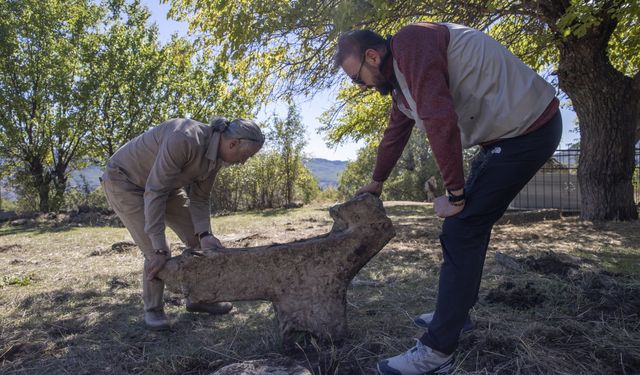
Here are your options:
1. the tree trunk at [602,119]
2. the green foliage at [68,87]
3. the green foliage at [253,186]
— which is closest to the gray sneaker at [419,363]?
the tree trunk at [602,119]

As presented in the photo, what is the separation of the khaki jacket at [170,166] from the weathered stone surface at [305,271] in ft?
1.49

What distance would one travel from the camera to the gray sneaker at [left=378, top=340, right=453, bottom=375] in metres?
2.27

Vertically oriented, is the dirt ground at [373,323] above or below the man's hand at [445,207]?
below

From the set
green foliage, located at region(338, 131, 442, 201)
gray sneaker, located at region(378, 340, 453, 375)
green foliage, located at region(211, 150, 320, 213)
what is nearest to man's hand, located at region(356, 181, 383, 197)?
gray sneaker, located at region(378, 340, 453, 375)

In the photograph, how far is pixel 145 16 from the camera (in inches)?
682

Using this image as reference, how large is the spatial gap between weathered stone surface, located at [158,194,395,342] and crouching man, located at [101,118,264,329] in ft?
1.33

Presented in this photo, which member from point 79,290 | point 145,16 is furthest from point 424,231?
point 145,16

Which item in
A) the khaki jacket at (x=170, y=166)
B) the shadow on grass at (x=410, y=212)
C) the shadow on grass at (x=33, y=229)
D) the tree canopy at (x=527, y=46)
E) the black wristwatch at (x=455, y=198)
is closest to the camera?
the black wristwatch at (x=455, y=198)

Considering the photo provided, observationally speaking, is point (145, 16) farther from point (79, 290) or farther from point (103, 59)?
point (79, 290)

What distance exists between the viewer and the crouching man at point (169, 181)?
10.1 feet

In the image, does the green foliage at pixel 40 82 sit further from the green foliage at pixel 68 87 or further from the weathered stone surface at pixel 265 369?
the weathered stone surface at pixel 265 369

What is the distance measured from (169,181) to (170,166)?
3.9 inches

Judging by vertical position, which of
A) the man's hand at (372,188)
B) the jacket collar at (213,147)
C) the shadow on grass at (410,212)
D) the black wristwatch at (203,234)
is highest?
the jacket collar at (213,147)

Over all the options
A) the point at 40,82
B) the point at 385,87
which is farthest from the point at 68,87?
the point at 385,87
